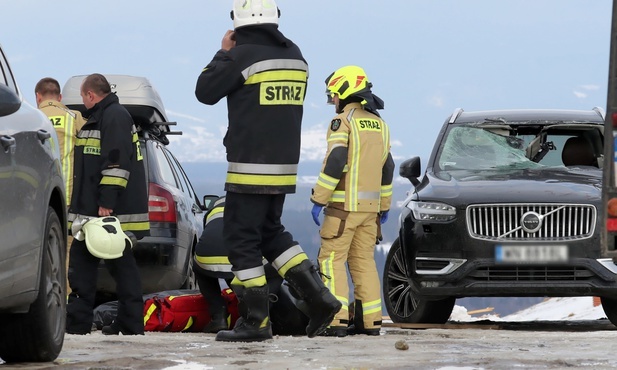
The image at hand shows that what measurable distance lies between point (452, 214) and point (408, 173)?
29.9 inches

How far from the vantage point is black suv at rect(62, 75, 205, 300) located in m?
11.7

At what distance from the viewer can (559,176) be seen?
12.2m

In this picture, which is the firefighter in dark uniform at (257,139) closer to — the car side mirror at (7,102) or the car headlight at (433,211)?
the car side mirror at (7,102)

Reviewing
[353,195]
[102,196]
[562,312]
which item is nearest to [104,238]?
[102,196]

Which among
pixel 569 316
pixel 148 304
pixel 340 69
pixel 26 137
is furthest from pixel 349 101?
pixel 569 316

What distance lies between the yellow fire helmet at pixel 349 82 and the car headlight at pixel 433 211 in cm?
131

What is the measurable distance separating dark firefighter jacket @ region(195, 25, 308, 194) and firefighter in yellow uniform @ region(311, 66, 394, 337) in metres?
1.81

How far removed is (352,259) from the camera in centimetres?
1096

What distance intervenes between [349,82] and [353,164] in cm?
61

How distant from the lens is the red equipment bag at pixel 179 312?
10891mm

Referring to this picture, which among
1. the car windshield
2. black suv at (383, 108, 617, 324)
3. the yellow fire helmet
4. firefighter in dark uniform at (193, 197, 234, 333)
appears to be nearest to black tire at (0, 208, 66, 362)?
firefighter in dark uniform at (193, 197, 234, 333)

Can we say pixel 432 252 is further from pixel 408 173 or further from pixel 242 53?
pixel 242 53

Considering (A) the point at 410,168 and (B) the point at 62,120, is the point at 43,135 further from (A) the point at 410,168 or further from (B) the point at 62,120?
(A) the point at 410,168

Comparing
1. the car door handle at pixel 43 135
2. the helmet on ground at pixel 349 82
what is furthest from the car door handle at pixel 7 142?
the helmet on ground at pixel 349 82
